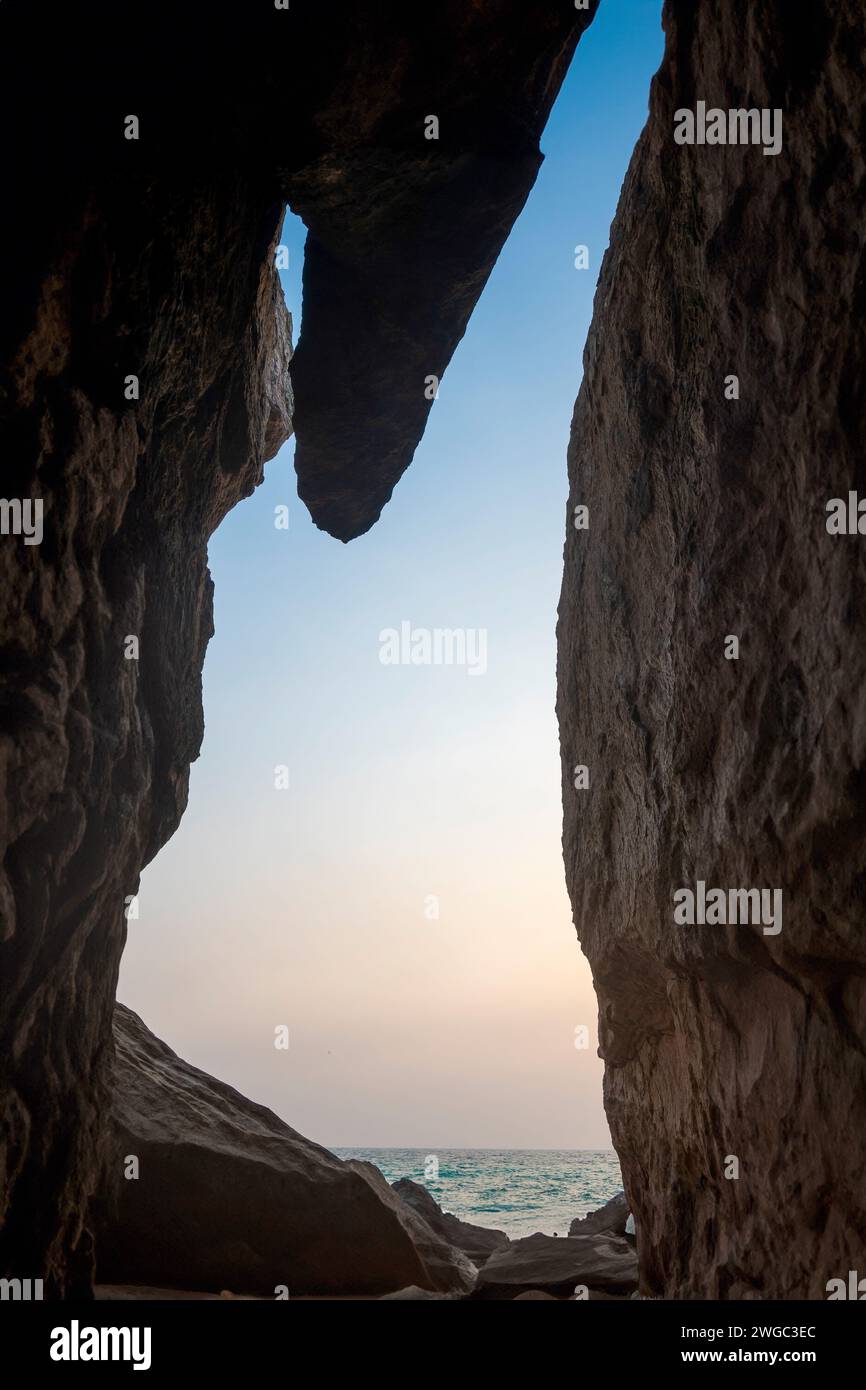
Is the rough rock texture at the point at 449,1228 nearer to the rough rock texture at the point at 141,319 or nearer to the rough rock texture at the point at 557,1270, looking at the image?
the rough rock texture at the point at 557,1270

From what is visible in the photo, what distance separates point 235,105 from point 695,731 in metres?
6.53

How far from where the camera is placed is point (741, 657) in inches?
240

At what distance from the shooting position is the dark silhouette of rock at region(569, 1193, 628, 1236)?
56.9 feet

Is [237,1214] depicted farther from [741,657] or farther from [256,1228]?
[741,657]

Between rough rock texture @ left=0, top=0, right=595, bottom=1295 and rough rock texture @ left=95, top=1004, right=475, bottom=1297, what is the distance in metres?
3.28

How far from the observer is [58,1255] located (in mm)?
6777

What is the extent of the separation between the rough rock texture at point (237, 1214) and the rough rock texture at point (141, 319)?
129 inches

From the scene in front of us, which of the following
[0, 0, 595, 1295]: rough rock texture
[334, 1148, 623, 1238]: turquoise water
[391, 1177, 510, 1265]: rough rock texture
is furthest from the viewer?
[334, 1148, 623, 1238]: turquoise water

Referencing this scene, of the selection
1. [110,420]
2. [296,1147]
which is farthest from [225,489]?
[296,1147]

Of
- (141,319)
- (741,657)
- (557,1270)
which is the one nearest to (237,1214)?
(557,1270)

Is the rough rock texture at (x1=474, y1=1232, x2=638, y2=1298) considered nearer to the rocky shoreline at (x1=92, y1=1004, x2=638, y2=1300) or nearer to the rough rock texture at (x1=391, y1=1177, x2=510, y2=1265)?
the rocky shoreline at (x1=92, y1=1004, x2=638, y2=1300)

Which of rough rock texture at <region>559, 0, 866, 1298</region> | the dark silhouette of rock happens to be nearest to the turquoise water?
the dark silhouette of rock

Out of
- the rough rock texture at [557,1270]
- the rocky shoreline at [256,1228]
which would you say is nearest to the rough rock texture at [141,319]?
the rocky shoreline at [256,1228]
